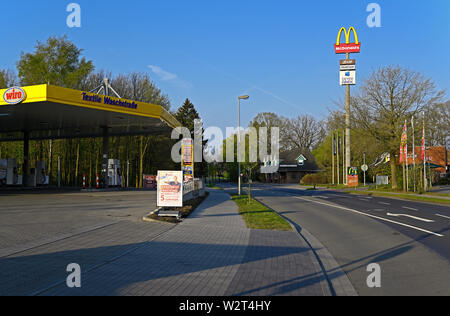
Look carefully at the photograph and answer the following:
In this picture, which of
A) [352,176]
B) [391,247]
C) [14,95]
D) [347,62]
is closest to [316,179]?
[352,176]

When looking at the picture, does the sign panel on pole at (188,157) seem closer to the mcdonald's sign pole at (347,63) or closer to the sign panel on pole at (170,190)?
the sign panel on pole at (170,190)

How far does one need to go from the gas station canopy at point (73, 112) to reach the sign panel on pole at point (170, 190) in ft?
33.6

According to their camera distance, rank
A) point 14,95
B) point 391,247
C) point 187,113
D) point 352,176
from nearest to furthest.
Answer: point 391,247 < point 14,95 < point 352,176 < point 187,113

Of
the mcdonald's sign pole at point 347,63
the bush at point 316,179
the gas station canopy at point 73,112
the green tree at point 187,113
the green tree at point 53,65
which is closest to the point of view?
the gas station canopy at point 73,112

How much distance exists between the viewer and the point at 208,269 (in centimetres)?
685

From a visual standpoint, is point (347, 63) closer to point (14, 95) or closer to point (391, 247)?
point (14, 95)

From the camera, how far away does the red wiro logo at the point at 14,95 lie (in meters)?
20.5

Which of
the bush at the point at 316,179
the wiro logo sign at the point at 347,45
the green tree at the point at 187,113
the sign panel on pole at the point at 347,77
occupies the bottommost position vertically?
the bush at the point at 316,179

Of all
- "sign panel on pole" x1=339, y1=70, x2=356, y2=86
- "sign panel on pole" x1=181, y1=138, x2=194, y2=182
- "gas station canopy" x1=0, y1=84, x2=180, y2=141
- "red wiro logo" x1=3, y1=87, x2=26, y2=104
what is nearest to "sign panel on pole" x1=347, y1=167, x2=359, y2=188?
"sign panel on pole" x1=339, y1=70, x2=356, y2=86

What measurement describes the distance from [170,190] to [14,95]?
1237 cm

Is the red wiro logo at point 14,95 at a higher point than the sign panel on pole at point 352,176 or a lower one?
higher

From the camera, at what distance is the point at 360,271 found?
7125 millimetres

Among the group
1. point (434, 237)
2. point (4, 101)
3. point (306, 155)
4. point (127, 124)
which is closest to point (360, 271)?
point (434, 237)

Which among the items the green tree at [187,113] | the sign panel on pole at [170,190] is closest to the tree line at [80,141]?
the green tree at [187,113]
